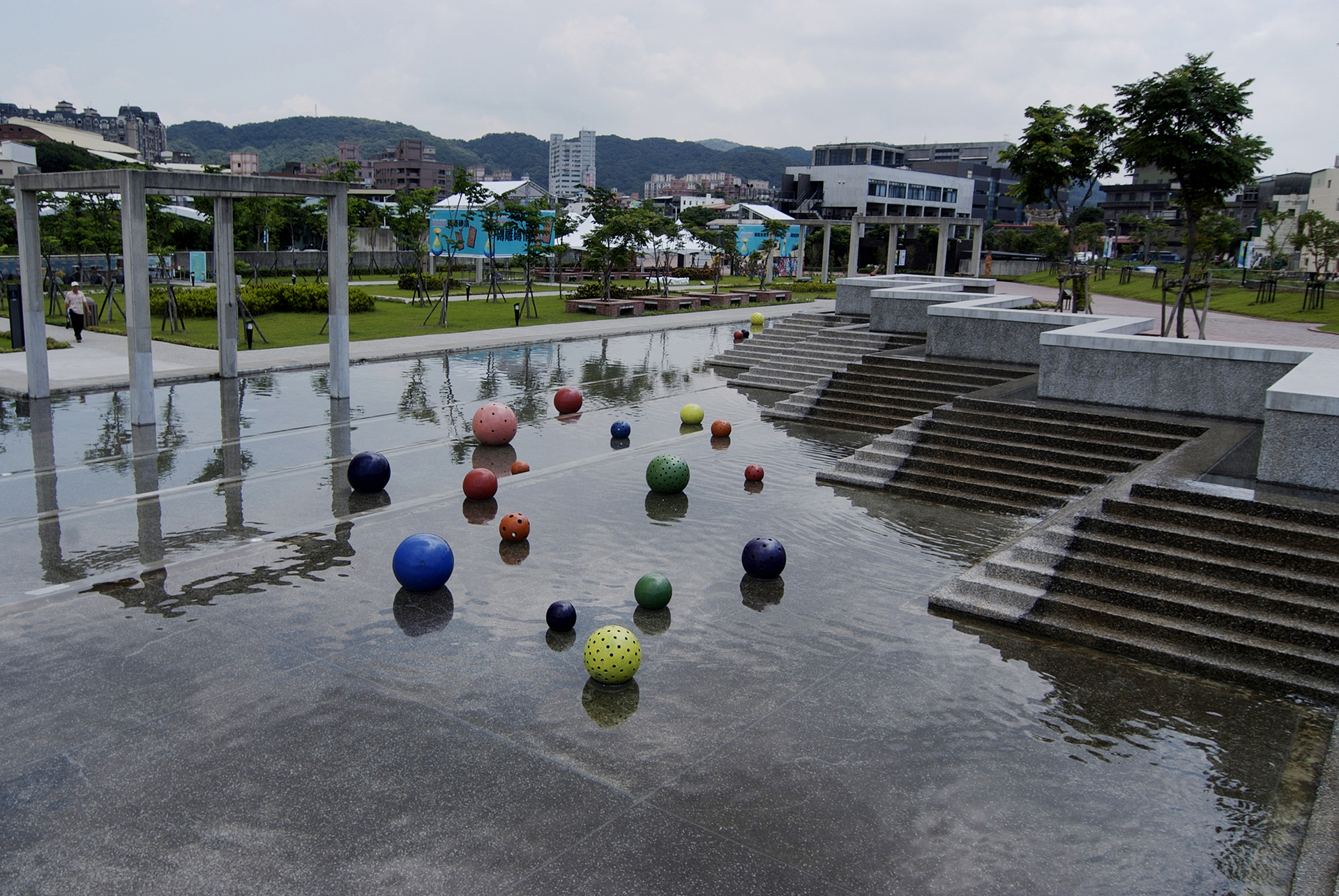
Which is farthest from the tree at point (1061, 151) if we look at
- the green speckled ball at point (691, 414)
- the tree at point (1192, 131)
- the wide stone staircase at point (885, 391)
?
the green speckled ball at point (691, 414)

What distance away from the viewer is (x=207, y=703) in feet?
25.6

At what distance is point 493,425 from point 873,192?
9872cm

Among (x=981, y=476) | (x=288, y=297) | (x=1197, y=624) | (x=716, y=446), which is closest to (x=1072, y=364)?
(x=981, y=476)

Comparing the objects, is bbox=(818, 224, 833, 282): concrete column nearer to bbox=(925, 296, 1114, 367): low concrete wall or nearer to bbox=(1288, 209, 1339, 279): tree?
bbox=(1288, 209, 1339, 279): tree

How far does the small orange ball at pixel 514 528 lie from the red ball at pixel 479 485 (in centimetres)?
170

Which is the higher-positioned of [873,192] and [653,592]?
[873,192]

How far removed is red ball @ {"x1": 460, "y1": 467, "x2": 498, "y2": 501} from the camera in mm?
13523

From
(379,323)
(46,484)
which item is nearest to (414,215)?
(379,323)

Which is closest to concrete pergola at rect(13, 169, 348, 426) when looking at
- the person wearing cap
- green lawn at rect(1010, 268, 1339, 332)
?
the person wearing cap

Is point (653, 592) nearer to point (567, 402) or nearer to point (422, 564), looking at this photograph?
point (422, 564)

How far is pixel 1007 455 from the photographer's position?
49.1 feet

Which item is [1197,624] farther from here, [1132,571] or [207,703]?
[207,703]

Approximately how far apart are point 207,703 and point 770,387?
17.7 meters

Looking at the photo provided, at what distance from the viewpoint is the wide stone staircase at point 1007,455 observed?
554 inches
